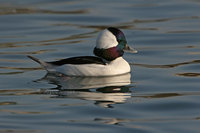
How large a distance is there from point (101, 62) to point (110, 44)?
0.47 m

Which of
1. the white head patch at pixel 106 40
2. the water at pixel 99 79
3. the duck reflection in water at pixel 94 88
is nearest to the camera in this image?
the water at pixel 99 79

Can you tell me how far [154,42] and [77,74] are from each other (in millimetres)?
4028

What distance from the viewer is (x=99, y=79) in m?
13.8

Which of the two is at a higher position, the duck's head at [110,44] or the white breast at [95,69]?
the duck's head at [110,44]

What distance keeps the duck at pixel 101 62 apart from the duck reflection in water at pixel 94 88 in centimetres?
11

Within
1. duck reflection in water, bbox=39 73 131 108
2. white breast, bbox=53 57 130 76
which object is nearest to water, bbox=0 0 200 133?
duck reflection in water, bbox=39 73 131 108

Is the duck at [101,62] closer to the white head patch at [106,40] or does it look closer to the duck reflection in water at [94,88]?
the white head patch at [106,40]

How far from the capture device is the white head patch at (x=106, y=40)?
46.4 ft

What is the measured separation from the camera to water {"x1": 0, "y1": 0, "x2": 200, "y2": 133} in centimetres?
1040

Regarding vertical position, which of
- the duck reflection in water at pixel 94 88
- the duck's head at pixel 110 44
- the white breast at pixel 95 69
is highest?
the duck's head at pixel 110 44

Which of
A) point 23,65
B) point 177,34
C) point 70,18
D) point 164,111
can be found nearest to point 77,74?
point 23,65

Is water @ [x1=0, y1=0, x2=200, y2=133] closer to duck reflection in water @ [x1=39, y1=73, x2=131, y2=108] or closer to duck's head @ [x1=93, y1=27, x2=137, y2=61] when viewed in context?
duck reflection in water @ [x1=39, y1=73, x2=131, y2=108]

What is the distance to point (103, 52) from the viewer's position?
14.2 meters

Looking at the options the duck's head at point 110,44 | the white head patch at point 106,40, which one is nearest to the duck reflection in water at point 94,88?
the duck's head at point 110,44
